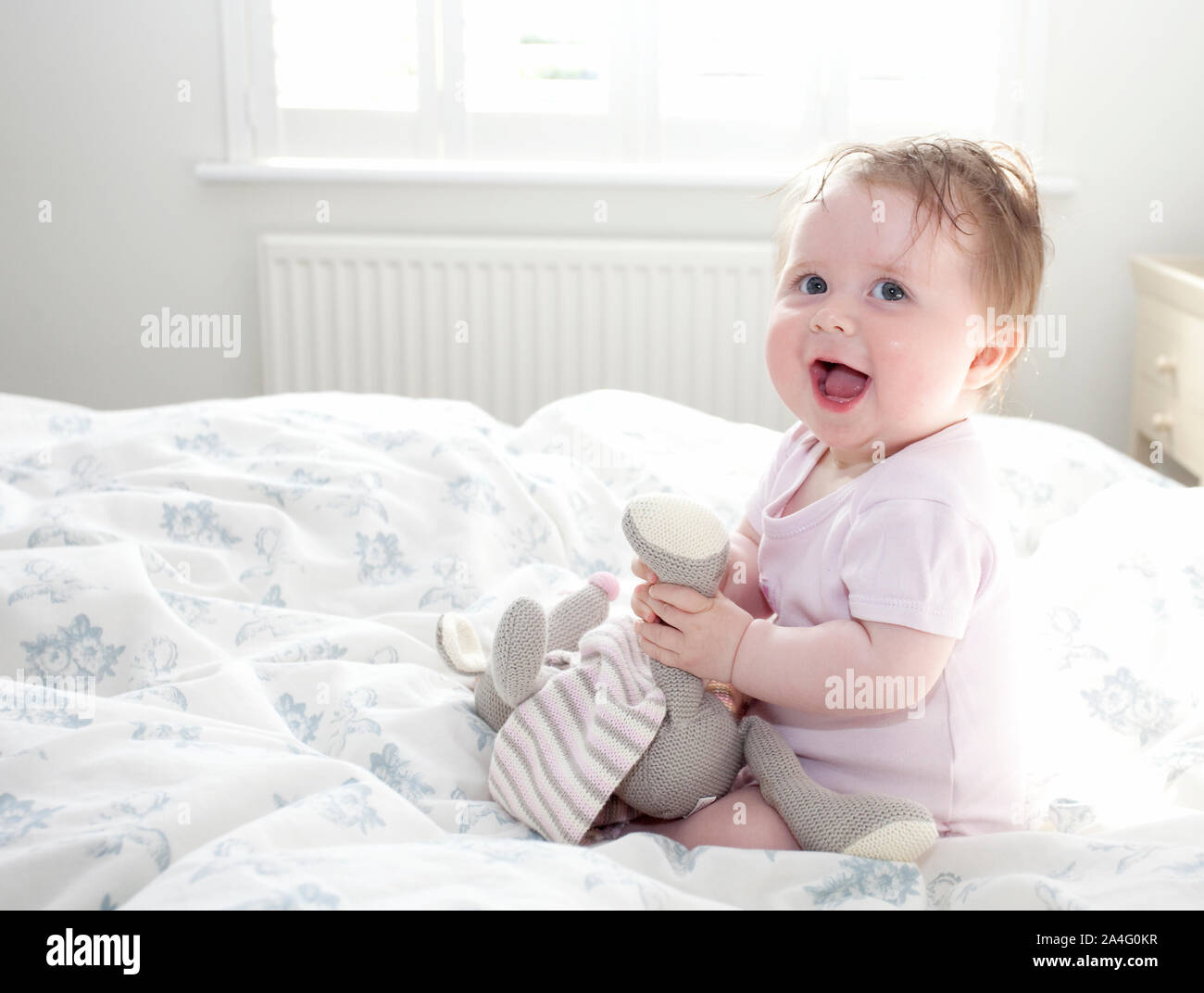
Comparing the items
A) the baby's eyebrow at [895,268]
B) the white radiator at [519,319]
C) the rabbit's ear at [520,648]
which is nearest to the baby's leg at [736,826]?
the rabbit's ear at [520,648]

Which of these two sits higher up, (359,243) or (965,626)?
(359,243)

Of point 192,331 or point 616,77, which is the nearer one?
point 616,77

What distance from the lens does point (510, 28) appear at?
233 centimetres

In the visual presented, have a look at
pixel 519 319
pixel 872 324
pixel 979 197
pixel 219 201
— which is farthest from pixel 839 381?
pixel 219 201

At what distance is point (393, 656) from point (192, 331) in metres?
1.68

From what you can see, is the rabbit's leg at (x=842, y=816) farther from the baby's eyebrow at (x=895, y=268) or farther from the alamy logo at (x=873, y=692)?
the baby's eyebrow at (x=895, y=268)

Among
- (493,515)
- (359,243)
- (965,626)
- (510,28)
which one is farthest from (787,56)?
(965,626)

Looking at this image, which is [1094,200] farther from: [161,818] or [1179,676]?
[161,818]

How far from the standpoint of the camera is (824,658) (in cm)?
78

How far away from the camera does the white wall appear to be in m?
2.33

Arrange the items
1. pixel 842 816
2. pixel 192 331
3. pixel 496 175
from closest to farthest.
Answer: pixel 842 816
pixel 496 175
pixel 192 331

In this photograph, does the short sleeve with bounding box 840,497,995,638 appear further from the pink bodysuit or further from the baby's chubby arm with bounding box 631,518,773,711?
the baby's chubby arm with bounding box 631,518,773,711

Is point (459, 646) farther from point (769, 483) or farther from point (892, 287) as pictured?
point (892, 287)
